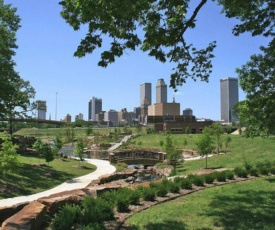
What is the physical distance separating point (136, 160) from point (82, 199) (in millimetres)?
32641

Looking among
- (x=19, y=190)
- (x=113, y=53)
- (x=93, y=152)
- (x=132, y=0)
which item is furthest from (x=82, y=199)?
(x=93, y=152)

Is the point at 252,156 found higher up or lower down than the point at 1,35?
lower down

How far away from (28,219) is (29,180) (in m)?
14.6

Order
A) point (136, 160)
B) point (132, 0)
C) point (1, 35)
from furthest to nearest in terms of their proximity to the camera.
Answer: point (136, 160), point (1, 35), point (132, 0)

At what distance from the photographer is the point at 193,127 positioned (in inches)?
4158

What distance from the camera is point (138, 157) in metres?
45.9

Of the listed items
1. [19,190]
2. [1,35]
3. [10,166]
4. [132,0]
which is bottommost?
[19,190]

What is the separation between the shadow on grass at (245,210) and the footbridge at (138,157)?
28183 mm

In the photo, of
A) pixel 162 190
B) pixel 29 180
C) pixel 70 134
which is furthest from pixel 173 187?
pixel 70 134

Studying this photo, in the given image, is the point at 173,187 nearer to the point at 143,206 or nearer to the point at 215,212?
the point at 143,206

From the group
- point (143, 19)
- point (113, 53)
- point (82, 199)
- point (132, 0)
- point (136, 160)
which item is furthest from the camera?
point (136, 160)

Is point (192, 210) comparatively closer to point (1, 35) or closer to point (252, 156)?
point (1, 35)

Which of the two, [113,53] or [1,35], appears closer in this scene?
[113,53]

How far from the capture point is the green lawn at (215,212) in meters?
9.05
